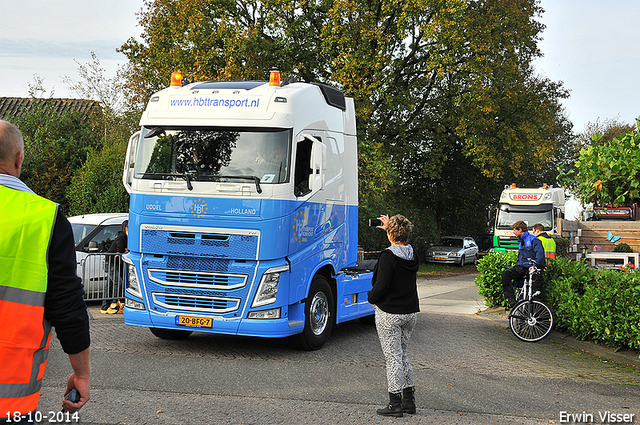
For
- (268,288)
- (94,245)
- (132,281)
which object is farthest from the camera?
(94,245)

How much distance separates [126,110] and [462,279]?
15.7 metres

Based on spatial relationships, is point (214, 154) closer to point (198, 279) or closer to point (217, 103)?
point (217, 103)

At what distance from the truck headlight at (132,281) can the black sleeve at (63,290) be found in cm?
565

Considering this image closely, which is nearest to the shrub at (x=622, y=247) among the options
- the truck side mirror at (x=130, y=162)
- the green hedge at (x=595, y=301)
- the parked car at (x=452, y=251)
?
the green hedge at (x=595, y=301)

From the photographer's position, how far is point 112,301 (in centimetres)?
1249

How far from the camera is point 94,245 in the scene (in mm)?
12500

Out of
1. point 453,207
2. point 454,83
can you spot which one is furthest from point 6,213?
point 453,207

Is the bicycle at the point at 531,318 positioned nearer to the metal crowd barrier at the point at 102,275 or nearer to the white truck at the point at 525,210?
the metal crowd barrier at the point at 102,275

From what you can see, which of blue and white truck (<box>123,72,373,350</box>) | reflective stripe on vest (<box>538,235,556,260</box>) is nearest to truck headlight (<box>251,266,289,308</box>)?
blue and white truck (<box>123,72,373,350</box>)

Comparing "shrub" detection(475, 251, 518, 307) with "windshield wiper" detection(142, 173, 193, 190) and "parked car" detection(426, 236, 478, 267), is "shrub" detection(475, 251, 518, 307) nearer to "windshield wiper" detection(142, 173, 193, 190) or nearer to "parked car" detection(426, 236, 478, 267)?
"windshield wiper" detection(142, 173, 193, 190)

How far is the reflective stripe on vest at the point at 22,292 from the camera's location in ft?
7.73

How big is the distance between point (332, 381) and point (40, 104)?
2419 cm

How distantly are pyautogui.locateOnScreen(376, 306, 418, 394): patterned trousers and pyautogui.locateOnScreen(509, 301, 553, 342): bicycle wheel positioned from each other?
465 centimetres

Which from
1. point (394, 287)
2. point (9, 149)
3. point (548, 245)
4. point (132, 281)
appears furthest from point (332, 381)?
point (548, 245)
